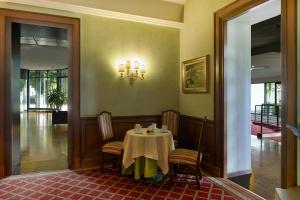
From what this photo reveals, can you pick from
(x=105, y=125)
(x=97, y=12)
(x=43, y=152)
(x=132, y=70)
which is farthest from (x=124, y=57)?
(x=43, y=152)

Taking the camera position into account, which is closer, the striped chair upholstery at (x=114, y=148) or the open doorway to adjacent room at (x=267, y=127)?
the open doorway to adjacent room at (x=267, y=127)

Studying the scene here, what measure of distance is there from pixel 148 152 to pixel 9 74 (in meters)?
2.78

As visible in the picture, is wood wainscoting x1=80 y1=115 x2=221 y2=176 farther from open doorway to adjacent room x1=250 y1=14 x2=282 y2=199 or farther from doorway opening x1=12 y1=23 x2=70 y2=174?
open doorway to adjacent room x1=250 y1=14 x2=282 y2=199

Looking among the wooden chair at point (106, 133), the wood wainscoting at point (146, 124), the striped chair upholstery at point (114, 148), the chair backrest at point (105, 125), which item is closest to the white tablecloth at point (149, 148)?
the striped chair upholstery at point (114, 148)

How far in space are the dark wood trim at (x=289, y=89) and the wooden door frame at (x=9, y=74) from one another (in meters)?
3.37

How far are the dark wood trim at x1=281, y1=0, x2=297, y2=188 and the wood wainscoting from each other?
1.35m

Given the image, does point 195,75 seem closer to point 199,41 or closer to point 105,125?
point 199,41

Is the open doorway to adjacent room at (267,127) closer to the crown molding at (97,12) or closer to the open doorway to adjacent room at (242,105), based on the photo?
the open doorway to adjacent room at (242,105)

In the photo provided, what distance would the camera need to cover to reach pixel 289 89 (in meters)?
2.58

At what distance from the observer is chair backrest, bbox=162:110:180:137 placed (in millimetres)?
4672

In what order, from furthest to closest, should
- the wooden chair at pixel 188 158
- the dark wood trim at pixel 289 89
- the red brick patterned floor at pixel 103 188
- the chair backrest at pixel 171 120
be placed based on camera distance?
the chair backrest at pixel 171 120
the wooden chair at pixel 188 158
the red brick patterned floor at pixel 103 188
the dark wood trim at pixel 289 89

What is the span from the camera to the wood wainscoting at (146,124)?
3990mm

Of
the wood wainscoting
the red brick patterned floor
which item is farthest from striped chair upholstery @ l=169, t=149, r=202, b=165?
the wood wainscoting

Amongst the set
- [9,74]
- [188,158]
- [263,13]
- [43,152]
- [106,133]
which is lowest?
[43,152]
